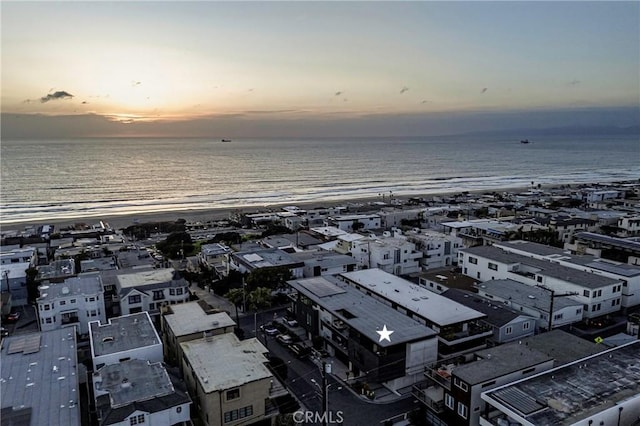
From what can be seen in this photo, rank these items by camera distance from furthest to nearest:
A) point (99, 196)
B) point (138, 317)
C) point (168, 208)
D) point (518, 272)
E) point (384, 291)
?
1. point (99, 196)
2. point (168, 208)
3. point (518, 272)
4. point (384, 291)
5. point (138, 317)

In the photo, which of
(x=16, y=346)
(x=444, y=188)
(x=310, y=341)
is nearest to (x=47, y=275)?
(x=16, y=346)

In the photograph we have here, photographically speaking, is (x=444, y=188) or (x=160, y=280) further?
(x=444, y=188)

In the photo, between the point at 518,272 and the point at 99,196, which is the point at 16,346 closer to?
the point at 518,272

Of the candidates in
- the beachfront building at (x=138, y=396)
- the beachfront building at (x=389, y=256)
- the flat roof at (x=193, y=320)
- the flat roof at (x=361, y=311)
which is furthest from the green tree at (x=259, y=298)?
the beachfront building at (x=138, y=396)

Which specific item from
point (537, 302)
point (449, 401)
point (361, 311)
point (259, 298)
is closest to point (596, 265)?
point (537, 302)

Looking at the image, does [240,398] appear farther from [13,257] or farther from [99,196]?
[99,196]

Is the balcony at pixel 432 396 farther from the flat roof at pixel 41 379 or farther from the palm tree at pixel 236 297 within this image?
the palm tree at pixel 236 297

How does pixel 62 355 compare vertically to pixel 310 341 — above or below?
above

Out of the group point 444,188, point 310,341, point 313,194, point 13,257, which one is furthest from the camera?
point 444,188

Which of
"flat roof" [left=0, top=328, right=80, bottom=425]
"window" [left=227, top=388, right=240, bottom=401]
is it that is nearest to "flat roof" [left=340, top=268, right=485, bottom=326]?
"window" [left=227, top=388, right=240, bottom=401]
